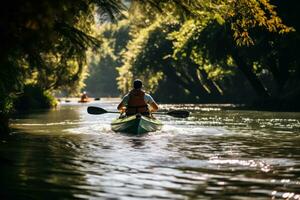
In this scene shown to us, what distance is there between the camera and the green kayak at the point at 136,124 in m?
21.3

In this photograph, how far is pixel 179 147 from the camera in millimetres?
16625

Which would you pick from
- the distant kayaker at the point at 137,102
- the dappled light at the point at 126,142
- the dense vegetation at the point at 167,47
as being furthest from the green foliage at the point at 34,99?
the distant kayaker at the point at 137,102

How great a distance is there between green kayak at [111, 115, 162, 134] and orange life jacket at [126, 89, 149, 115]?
1.12 ft

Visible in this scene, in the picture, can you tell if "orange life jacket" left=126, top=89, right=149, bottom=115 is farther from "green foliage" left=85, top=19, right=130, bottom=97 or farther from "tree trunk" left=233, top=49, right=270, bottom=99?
"green foliage" left=85, top=19, right=130, bottom=97

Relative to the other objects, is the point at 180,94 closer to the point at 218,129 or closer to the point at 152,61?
the point at 152,61

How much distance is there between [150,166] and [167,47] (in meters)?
52.6

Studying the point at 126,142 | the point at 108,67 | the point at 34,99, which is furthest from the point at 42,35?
the point at 108,67

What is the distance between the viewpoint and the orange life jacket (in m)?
21.8

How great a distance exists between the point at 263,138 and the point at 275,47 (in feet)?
84.3

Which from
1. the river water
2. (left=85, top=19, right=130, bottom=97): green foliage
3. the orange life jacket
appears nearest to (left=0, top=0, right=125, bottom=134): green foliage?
the river water

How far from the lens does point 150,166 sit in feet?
40.8

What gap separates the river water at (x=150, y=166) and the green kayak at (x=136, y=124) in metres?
0.53

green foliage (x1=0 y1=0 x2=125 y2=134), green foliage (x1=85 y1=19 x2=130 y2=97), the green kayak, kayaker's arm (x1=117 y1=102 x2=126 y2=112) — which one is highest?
green foliage (x1=85 y1=19 x2=130 y2=97)

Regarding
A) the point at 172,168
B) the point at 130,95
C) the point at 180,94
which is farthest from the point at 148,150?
the point at 180,94
